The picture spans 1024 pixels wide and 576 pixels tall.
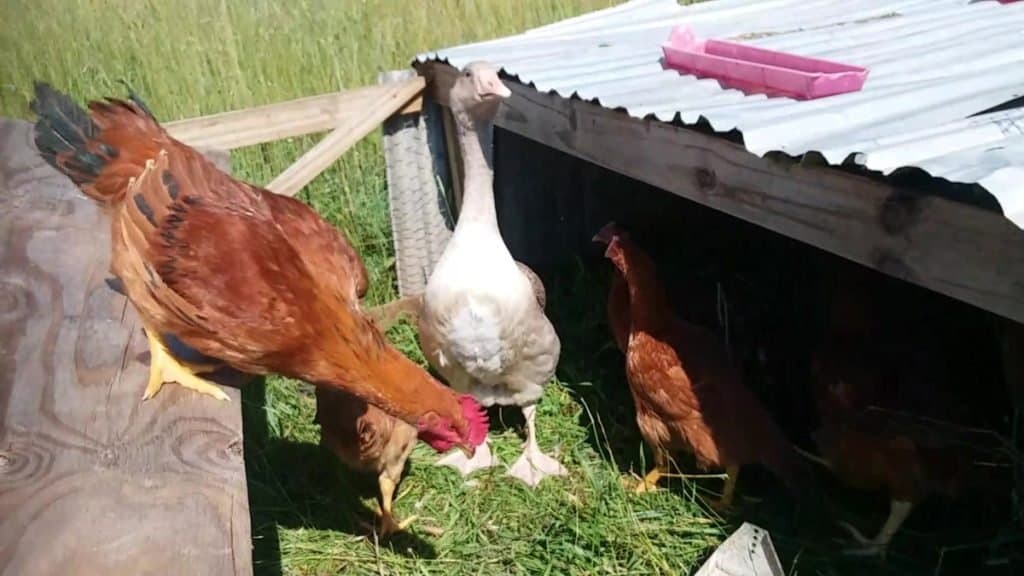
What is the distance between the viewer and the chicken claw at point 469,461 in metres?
3.58

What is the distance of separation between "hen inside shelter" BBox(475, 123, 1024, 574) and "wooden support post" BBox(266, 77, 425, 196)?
2.07ft

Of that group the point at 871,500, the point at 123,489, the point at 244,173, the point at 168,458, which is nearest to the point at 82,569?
the point at 123,489

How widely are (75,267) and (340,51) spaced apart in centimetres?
357

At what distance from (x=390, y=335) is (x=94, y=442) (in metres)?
2.61

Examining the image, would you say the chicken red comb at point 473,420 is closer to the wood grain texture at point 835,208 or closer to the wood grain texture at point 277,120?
the wood grain texture at point 835,208

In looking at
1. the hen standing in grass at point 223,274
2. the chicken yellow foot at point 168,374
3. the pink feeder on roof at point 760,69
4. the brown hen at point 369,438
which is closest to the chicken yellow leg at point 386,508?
the brown hen at point 369,438

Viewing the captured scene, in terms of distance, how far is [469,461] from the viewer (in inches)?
142

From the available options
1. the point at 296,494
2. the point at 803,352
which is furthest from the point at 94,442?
the point at 803,352

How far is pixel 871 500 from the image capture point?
3.21 meters

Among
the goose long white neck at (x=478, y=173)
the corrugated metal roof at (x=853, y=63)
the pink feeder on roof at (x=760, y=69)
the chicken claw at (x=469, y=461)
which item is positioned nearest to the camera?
the corrugated metal roof at (x=853, y=63)

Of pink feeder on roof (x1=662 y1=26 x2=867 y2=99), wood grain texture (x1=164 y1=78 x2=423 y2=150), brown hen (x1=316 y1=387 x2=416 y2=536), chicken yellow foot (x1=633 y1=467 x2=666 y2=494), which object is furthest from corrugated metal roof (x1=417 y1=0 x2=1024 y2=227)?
chicken yellow foot (x1=633 y1=467 x2=666 y2=494)

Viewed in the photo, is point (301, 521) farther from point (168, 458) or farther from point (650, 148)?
point (650, 148)

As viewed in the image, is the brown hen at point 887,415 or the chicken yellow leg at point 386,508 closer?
the brown hen at point 887,415

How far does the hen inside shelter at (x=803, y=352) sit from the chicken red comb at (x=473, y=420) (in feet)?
3.08
